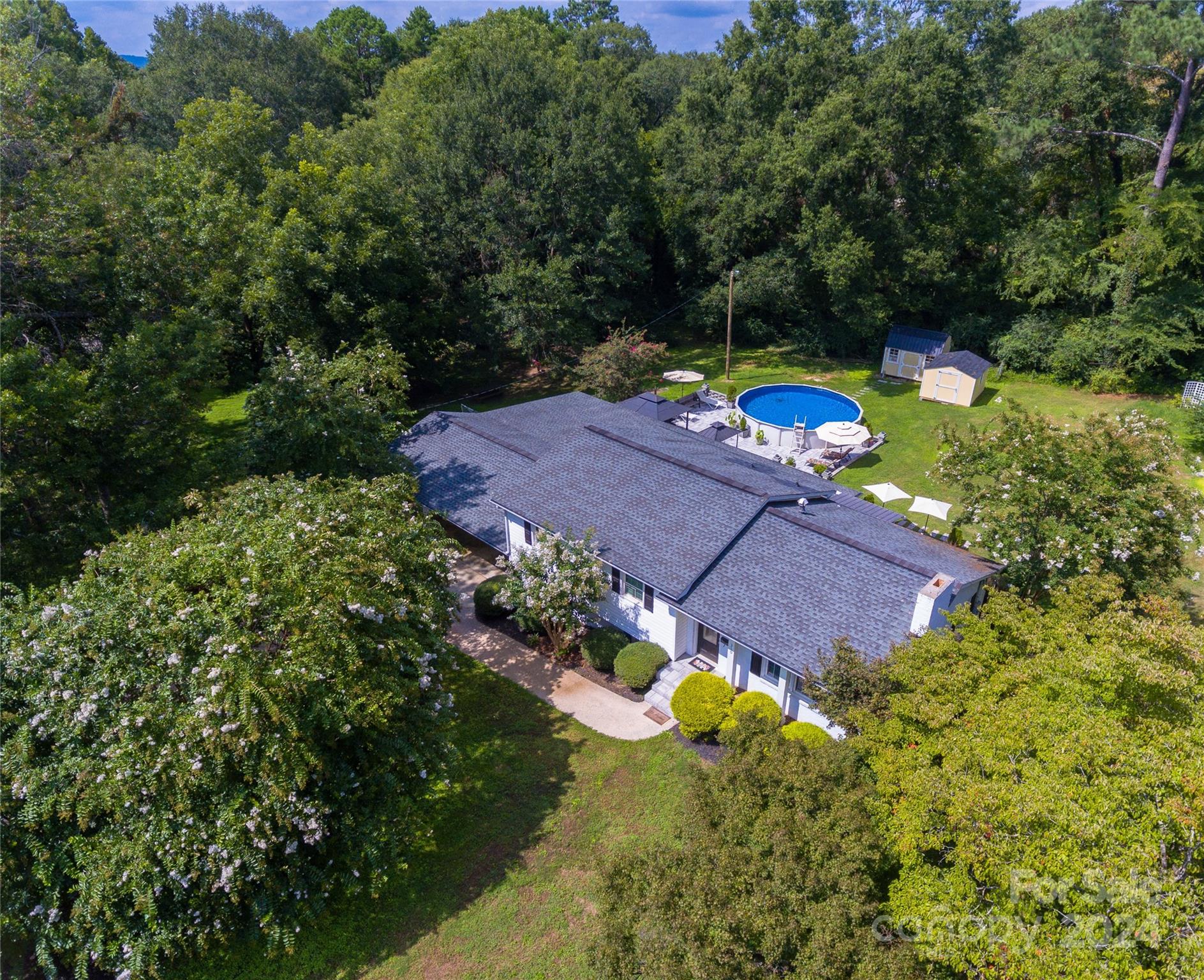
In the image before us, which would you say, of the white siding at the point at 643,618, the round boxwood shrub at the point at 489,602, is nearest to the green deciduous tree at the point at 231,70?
the round boxwood shrub at the point at 489,602

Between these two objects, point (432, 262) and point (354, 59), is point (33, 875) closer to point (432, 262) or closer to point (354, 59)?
point (432, 262)

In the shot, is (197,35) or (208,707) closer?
(208,707)

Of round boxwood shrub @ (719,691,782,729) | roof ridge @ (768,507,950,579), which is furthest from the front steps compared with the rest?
roof ridge @ (768,507,950,579)

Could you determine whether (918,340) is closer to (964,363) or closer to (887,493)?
(964,363)

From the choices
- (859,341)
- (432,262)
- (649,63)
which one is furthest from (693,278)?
(649,63)

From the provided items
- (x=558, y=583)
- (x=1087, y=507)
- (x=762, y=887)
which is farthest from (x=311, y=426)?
(x=1087, y=507)

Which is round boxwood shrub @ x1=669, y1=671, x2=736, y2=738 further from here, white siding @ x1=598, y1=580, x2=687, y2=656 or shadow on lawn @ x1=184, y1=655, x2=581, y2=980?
shadow on lawn @ x1=184, y1=655, x2=581, y2=980
